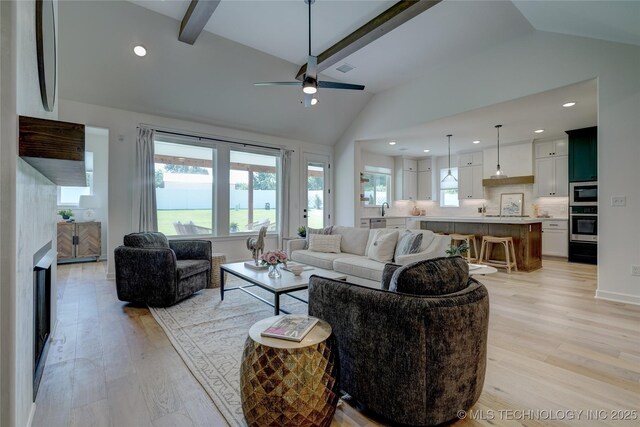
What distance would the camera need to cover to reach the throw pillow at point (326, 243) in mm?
4633

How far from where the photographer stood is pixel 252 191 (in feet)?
20.7

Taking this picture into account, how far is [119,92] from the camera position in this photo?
4508mm

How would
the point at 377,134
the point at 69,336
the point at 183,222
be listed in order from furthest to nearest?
the point at 377,134
the point at 183,222
the point at 69,336

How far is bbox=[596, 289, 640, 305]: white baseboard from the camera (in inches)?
139

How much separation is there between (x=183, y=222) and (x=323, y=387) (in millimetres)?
4861

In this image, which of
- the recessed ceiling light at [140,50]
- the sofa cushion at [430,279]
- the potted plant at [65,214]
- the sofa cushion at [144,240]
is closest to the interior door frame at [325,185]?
the sofa cushion at [144,240]

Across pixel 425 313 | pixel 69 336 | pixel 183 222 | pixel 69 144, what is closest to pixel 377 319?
pixel 425 313

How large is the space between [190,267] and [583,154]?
7.75 metres

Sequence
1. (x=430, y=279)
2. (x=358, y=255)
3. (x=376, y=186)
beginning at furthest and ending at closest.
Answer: (x=376, y=186) < (x=358, y=255) < (x=430, y=279)

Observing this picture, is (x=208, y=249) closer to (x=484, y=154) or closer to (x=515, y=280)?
(x=515, y=280)

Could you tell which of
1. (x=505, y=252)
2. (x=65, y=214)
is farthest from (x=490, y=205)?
(x=65, y=214)

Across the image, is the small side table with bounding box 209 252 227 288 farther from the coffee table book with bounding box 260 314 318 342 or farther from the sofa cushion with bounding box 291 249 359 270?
the coffee table book with bounding box 260 314 318 342

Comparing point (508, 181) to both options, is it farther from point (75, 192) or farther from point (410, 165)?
point (75, 192)

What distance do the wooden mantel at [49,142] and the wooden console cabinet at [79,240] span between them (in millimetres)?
6072
